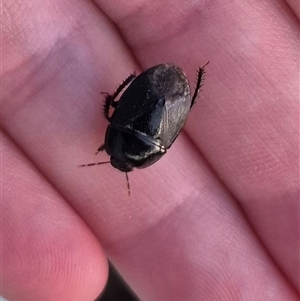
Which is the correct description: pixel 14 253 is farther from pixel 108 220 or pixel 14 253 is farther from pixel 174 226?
pixel 174 226

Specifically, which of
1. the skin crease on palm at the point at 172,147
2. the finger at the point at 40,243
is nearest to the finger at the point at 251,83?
the skin crease on palm at the point at 172,147

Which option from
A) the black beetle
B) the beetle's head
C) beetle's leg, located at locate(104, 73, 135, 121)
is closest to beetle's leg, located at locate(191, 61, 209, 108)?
the black beetle

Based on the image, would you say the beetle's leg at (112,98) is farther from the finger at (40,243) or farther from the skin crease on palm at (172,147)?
the finger at (40,243)

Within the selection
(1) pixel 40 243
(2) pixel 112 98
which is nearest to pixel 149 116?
(2) pixel 112 98

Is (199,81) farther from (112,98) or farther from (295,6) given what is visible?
(295,6)

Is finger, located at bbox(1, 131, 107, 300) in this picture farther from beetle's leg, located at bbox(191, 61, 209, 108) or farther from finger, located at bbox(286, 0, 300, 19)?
finger, located at bbox(286, 0, 300, 19)

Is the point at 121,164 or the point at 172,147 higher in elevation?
the point at 121,164

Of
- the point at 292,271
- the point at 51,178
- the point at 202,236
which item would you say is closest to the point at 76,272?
the point at 51,178

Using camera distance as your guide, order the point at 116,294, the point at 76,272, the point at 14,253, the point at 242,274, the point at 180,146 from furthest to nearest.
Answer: the point at 116,294 < the point at 180,146 < the point at 242,274 < the point at 76,272 < the point at 14,253
